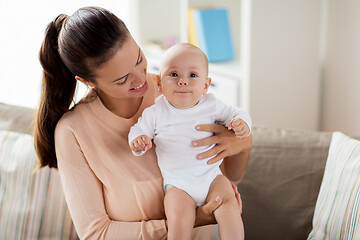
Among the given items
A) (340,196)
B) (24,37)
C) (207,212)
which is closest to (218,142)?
(207,212)

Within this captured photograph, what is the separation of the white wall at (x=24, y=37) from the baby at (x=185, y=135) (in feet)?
7.10

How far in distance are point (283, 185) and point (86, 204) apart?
0.76 metres

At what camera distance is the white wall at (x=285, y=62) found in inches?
108

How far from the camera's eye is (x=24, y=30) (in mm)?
3432

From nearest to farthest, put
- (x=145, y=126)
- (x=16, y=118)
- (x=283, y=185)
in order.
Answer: (x=145, y=126), (x=283, y=185), (x=16, y=118)

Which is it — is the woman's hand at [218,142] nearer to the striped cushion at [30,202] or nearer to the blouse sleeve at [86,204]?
the blouse sleeve at [86,204]

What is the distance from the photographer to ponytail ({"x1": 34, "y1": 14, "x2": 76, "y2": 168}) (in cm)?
145

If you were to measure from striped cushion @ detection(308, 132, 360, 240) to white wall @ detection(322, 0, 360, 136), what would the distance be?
3.67 ft

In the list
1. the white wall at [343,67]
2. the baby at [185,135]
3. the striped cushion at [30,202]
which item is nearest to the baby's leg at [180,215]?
the baby at [185,135]

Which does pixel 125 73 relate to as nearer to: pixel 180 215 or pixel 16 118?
pixel 180 215

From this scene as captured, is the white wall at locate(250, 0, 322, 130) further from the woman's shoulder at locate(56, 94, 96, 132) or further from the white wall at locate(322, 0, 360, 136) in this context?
the woman's shoulder at locate(56, 94, 96, 132)

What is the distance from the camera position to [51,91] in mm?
1507

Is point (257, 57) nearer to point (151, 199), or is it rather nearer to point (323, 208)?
point (323, 208)

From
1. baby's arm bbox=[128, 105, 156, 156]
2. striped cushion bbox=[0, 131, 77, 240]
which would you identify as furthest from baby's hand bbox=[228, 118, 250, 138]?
striped cushion bbox=[0, 131, 77, 240]
